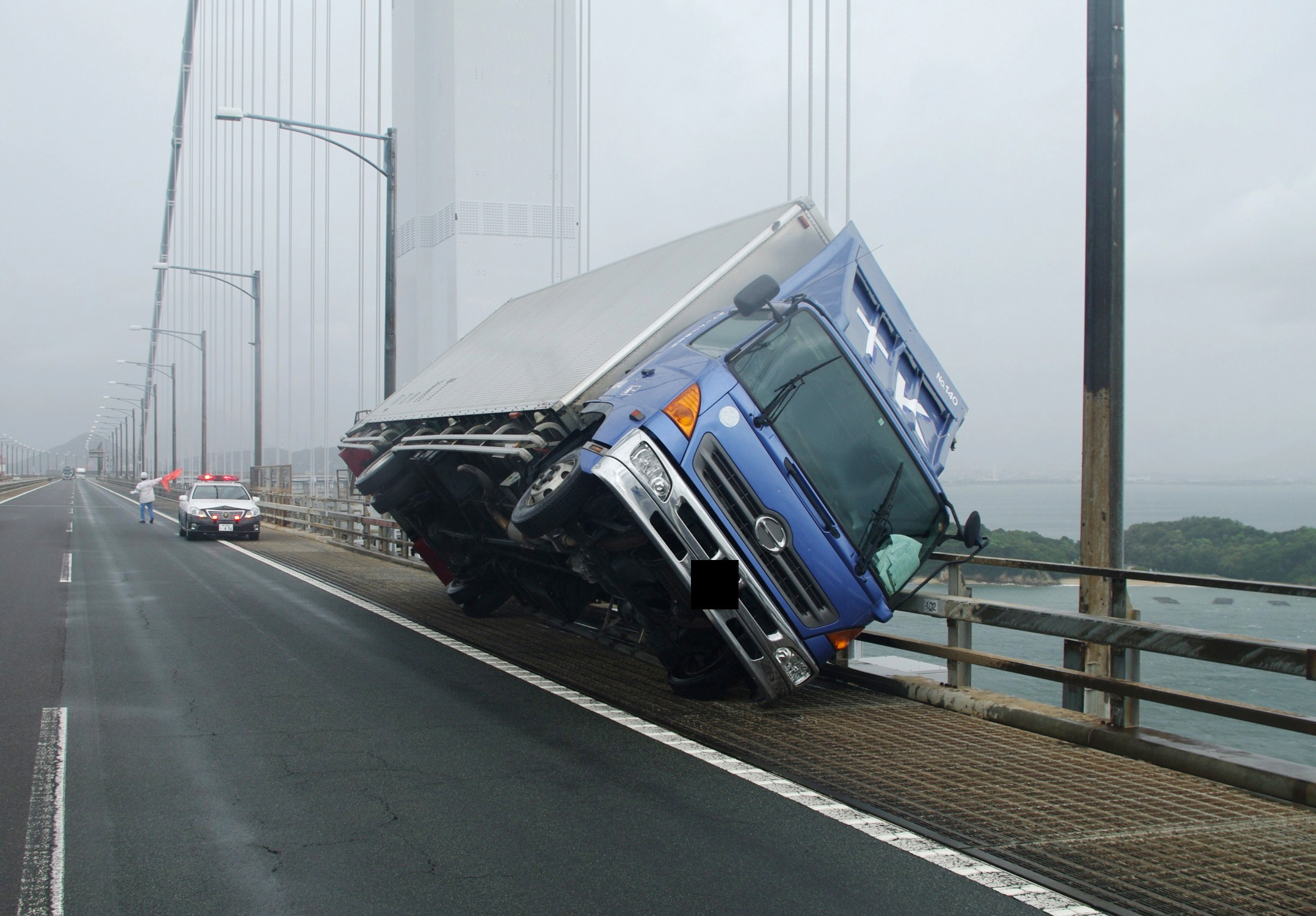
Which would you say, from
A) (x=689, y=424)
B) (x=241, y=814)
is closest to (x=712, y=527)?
(x=689, y=424)

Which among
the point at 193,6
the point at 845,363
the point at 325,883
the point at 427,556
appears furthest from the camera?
the point at 193,6

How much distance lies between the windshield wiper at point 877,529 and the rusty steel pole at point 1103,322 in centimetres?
132

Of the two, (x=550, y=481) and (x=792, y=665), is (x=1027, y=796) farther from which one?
(x=550, y=481)

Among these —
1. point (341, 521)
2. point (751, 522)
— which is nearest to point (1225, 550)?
point (751, 522)

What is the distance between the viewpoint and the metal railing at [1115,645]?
5.18 metres

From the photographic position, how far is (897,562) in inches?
276

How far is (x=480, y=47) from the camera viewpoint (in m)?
→ 30.0

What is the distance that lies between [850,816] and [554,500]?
8.86 ft

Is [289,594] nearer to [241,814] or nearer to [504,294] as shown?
[241,814]

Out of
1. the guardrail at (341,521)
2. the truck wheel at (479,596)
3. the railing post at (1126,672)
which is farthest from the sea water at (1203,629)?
the guardrail at (341,521)

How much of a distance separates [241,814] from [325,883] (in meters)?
1.06

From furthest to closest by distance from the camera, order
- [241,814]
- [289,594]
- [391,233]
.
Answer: [391,233], [289,594], [241,814]

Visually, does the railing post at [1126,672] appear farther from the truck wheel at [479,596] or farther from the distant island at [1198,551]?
the truck wheel at [479,596]

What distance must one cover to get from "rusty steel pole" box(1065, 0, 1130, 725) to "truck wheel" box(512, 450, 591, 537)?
10.8ft
